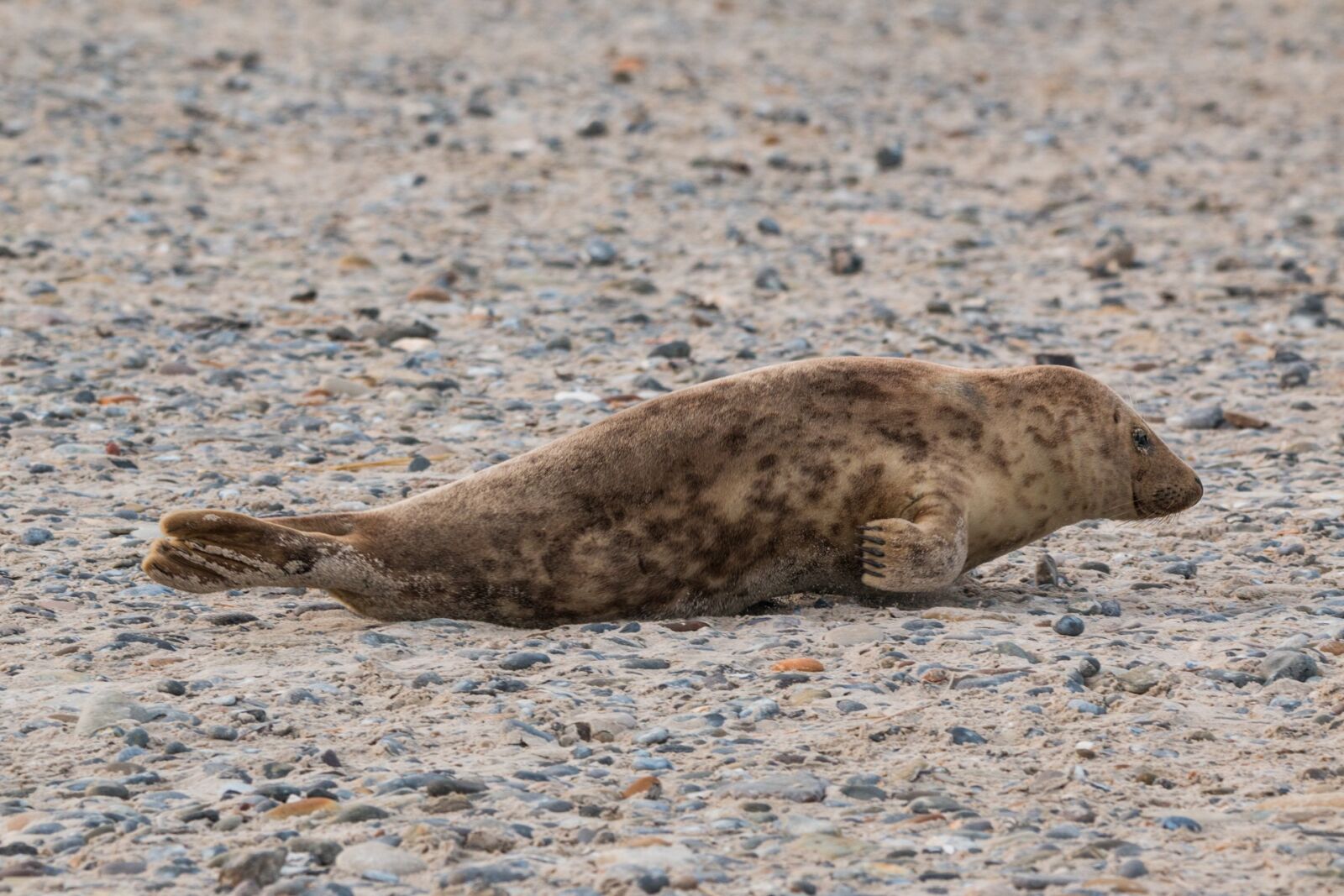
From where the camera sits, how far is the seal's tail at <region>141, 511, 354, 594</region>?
4695mm

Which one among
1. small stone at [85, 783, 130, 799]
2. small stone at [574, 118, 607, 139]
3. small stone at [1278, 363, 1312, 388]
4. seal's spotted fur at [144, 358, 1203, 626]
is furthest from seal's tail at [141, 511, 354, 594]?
small stone at [574, 118, 607, 139]

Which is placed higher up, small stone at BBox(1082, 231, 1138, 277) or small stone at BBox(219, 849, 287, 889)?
small stone at BBox(1082, 231, 1138, 277)

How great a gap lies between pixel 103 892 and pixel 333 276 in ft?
22.2

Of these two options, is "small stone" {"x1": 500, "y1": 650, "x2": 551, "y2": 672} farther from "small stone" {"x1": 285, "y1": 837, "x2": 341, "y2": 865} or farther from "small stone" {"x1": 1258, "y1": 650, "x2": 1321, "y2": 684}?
"small stone" {"x1": 1258, "y1": 650, "x2": 1321, "y2": 684}

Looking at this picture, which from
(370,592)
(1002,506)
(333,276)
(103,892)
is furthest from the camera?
(333,276)

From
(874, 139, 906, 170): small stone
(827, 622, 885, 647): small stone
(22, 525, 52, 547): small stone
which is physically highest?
(874, 139, 906, 170): small stone

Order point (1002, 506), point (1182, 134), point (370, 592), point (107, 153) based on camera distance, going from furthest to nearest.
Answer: point (1182, 134), point (107, 153), point (1002, 506), point (370, 592)

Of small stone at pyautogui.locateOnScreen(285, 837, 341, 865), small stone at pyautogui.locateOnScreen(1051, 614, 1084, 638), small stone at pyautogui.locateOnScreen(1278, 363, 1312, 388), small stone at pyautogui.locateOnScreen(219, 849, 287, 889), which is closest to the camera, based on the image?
small stone at pyautogui.locateOnScreen(219, 849, 287, 889)

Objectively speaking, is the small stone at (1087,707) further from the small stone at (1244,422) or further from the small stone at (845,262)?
the small stone at (845,262)

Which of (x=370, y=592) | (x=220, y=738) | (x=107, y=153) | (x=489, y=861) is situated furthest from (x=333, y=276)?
(x=489, y=861)

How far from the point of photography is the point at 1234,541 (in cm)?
604

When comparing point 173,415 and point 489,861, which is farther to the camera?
point 173,415

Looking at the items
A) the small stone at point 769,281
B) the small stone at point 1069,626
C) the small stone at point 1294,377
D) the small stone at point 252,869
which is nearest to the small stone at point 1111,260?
the small stone at point 769,281

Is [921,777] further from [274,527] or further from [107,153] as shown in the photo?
[107,153]
